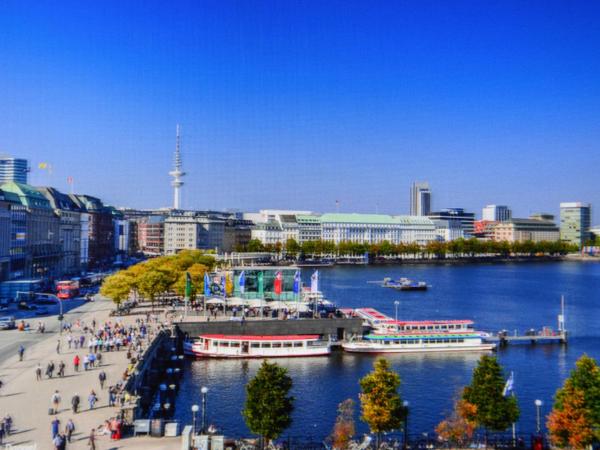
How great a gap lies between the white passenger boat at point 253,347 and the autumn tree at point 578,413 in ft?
98.1

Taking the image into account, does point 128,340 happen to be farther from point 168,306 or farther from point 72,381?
point 168,306

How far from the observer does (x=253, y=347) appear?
5491 centimetres

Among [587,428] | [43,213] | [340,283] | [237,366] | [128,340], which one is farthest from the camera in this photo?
[340,283]

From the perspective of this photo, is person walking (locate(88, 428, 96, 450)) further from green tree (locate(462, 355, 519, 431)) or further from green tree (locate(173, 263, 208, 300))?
green tree (locate(173, 263, 208, 300))

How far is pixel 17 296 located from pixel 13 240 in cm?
2183

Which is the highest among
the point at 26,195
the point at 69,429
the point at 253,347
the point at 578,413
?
the point at 26,195

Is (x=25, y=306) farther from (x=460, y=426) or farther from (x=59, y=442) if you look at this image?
(x=460, y=426)

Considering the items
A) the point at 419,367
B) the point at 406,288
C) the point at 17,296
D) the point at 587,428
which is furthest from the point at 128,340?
the point at 406,288

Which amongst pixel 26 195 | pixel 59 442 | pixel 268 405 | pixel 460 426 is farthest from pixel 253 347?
pixel 26 195

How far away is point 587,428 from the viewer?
25609 mm

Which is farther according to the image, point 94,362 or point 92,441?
point 94,362

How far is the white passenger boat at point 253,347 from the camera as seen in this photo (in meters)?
54.3

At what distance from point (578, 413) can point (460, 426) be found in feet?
14.9

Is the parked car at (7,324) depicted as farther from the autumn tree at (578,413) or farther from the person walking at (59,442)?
the autumn tree at (578,413)
